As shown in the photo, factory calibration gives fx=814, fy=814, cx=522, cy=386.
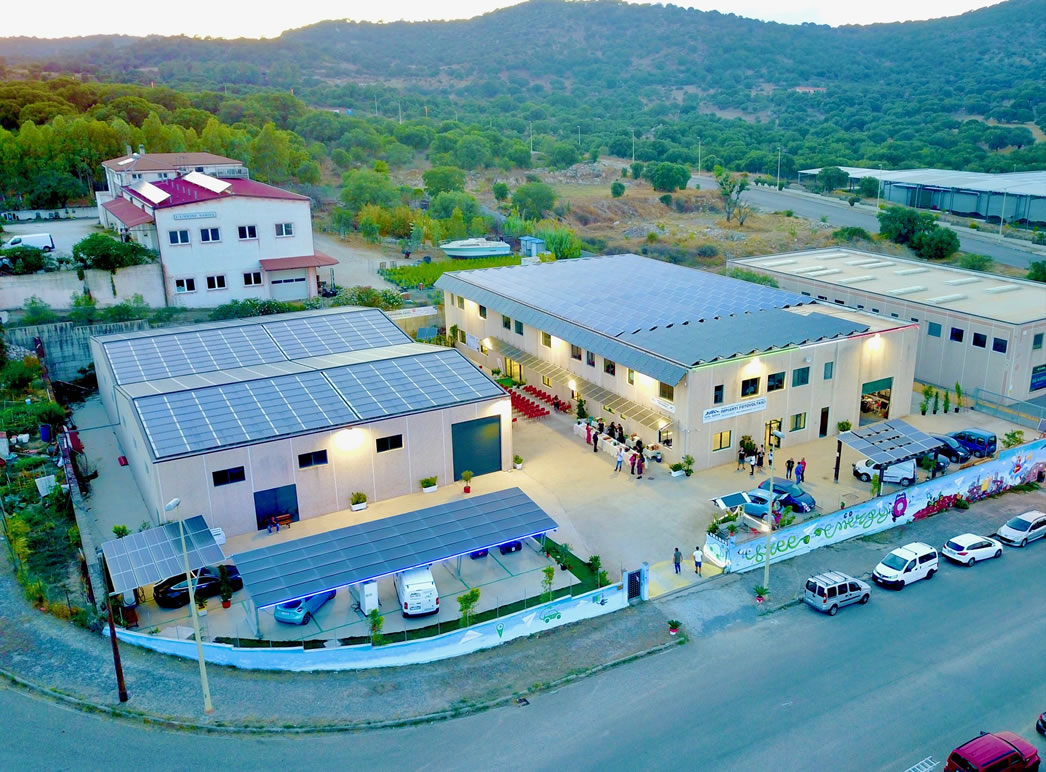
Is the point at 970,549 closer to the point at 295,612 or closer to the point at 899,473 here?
the point at 899,473

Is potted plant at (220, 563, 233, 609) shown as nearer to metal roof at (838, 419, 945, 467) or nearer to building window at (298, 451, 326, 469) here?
building window at (298, 451, 326, 469)

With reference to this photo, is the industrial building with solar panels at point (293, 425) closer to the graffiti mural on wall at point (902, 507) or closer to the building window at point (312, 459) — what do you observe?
the building window at point (312, 459)

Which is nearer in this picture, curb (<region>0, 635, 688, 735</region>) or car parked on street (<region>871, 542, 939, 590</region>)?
curb (<region>0, 635, 688, 735</region>)

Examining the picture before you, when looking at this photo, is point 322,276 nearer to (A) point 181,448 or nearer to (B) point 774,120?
(A) point 181,448

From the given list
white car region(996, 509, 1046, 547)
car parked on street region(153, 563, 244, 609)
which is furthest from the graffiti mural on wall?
car parked on street region(153, 563, 244, 609)

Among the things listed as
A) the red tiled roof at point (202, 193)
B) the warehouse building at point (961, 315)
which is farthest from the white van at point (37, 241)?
the warehouse building at point (961, 315)

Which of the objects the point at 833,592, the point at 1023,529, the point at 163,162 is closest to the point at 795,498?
the point at 833,592
